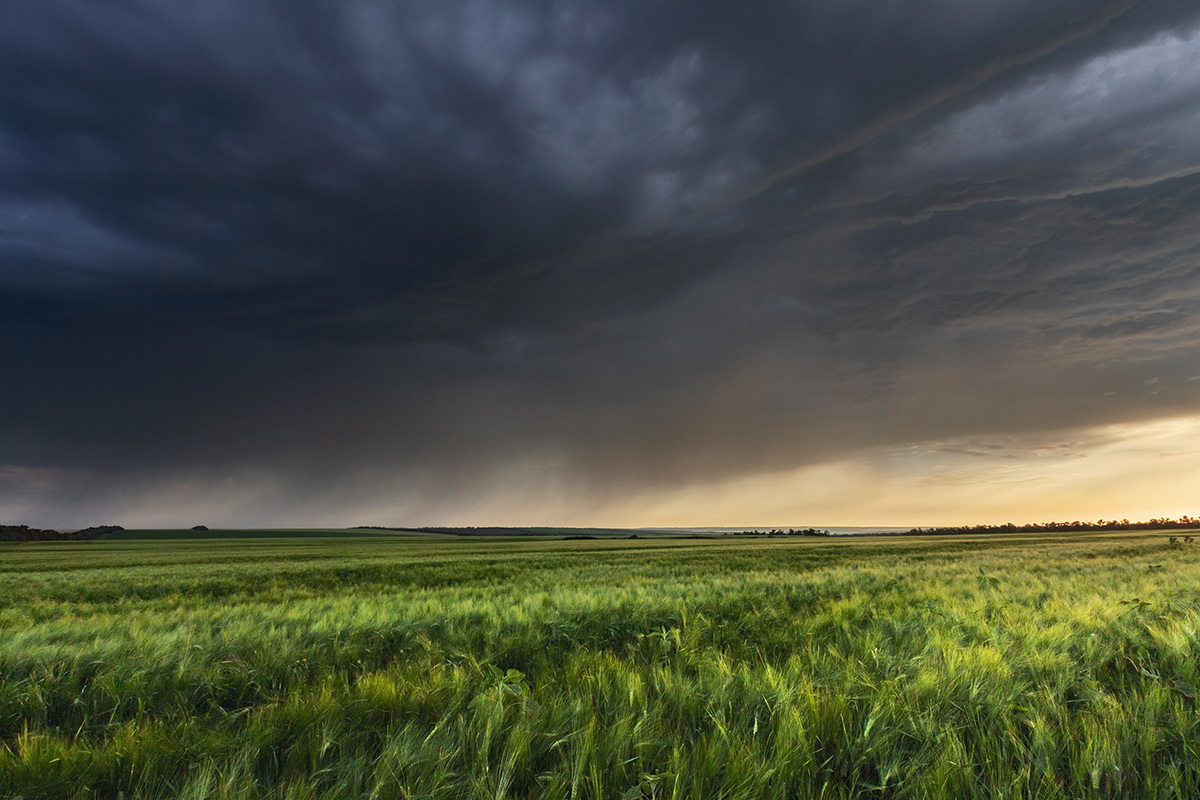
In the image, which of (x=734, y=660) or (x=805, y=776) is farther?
(x=734, y=660)

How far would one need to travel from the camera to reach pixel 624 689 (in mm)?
3396

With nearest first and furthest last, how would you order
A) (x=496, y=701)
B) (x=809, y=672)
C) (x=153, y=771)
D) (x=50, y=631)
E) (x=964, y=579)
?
(x=153, y=771) < (x=496, y=701) < (x=809, y=672) < (x=50, y=631) < (x=964, y=579)

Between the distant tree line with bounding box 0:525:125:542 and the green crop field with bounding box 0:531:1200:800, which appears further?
the distant tree line with bounding box 0:525:125:542

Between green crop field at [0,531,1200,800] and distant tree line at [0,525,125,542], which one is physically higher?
green crop field at [0,531,1200,800]

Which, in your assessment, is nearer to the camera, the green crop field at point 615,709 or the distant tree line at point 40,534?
the green crop field at point 615,709

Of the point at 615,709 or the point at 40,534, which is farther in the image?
the point at 40,534

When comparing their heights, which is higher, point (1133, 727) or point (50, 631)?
point (1133, 727)

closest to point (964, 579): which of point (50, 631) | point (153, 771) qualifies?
point (153, 771)

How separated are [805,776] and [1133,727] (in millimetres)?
1972

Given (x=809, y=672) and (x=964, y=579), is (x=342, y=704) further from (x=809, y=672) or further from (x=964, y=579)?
(x=964, y=579)

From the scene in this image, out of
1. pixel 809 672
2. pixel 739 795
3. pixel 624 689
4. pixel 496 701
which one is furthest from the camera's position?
pixel 809 672

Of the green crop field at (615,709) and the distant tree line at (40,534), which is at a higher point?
the green crop field at (615,709)

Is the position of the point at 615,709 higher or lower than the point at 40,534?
higher

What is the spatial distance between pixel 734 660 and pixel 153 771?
13.3 ft
